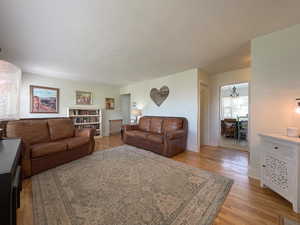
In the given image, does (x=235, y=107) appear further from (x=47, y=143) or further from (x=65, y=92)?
(x=65, y=92)

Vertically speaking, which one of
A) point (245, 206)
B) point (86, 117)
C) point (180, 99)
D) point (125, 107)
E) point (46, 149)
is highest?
point (180, 99)

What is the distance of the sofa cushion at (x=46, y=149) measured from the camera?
7.34ft

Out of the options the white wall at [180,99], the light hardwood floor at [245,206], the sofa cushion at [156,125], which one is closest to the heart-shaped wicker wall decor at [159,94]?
the white wall at [180,99]

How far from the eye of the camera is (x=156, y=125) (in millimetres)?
4137

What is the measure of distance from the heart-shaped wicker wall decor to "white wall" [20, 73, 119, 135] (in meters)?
2.41

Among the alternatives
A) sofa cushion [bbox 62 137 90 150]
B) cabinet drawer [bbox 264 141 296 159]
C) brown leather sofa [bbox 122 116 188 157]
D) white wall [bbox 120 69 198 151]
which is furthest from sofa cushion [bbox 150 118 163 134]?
cabinet drawer [bbox 264 141 296 159]

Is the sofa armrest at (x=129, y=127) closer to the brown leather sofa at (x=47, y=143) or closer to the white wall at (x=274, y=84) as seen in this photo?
the brown leather sofa at (x=47, y=143)

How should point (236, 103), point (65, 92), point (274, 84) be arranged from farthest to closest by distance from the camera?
point (236, 103), point (65, 92), point (274, 84)

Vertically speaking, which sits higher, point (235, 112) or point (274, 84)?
point (274, 84)

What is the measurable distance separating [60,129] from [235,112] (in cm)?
799

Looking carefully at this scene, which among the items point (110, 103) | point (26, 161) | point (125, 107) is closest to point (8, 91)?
point (26, 161)

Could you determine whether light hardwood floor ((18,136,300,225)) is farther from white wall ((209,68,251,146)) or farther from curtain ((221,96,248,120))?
curtain ((221,96,248,120))

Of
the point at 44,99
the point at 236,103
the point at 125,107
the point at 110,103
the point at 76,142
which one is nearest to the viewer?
the point at 76,142

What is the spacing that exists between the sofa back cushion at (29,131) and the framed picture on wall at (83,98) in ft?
7.54
